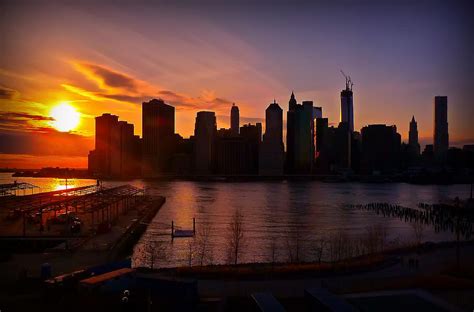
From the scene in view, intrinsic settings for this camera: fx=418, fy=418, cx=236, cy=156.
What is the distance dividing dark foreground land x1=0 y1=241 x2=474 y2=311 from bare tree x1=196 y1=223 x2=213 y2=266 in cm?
416

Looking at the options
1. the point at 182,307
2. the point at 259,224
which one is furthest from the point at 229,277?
the point at 259,224

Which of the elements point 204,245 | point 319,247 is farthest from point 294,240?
point 204,245

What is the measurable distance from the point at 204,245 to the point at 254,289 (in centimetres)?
947

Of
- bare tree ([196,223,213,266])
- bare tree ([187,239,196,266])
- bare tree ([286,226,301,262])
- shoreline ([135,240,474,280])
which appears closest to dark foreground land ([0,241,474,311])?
shoreline ([135,240,474,280])

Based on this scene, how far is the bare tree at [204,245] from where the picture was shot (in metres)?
16.0

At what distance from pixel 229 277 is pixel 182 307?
10.9 ft

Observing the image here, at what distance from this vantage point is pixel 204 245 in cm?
1912

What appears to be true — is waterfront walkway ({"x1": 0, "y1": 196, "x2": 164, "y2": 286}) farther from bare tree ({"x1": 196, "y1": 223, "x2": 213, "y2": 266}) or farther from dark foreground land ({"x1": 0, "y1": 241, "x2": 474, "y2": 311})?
bare tree ({"x1": 196, "y1": 223, "x2": 213, "y2": 266})

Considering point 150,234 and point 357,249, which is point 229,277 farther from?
point 150,234

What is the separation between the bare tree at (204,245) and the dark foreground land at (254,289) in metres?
4.16

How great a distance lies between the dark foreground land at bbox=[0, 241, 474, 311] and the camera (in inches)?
295

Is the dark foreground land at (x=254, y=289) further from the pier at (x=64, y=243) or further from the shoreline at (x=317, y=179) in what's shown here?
the shoreline at (x=317, y=179)

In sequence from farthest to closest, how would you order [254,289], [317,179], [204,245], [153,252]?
[317,179] → [204,245] → [153,252] → [254,289]

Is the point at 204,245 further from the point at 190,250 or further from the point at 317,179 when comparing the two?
the point at 317,179
